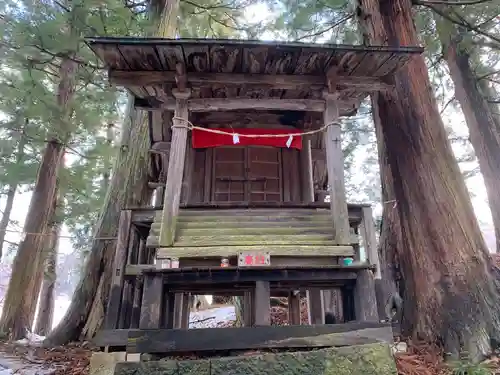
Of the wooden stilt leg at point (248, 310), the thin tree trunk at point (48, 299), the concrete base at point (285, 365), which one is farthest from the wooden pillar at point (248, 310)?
the thin tree trunk at point (48, 299)

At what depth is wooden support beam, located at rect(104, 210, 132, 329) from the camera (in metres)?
5.00

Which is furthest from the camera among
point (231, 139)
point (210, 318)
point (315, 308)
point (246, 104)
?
point (210, 318)

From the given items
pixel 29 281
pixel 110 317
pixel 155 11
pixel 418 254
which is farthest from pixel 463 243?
pixel 29 281

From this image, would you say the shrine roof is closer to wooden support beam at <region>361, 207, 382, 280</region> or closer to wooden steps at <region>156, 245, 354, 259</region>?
wooden support beam at <region>361, 207, 382, 280</region>

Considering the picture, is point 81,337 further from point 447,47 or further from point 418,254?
point 447,47

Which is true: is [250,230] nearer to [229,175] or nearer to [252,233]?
[252,233]

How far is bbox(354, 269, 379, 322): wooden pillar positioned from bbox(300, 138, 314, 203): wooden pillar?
281 centimetres

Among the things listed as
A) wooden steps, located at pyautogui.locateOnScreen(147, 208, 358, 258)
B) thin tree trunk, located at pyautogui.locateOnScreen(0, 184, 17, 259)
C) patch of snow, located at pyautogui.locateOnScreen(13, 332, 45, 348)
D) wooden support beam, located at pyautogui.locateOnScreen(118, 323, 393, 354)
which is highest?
thin tree trunk, located at pyautogui.locateOnScreen(0, 184, 17, 259)

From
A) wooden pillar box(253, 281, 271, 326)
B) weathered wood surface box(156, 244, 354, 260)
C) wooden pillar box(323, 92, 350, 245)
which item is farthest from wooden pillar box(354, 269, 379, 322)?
wooden pillar box(253, 281, 271, 326)

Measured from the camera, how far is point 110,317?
498 centimetres

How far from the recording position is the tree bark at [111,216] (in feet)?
23.2

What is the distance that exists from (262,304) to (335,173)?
1.88 metres

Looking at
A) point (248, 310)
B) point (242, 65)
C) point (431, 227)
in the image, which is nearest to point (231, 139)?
point (242, 65)

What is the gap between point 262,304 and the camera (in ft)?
13.4
